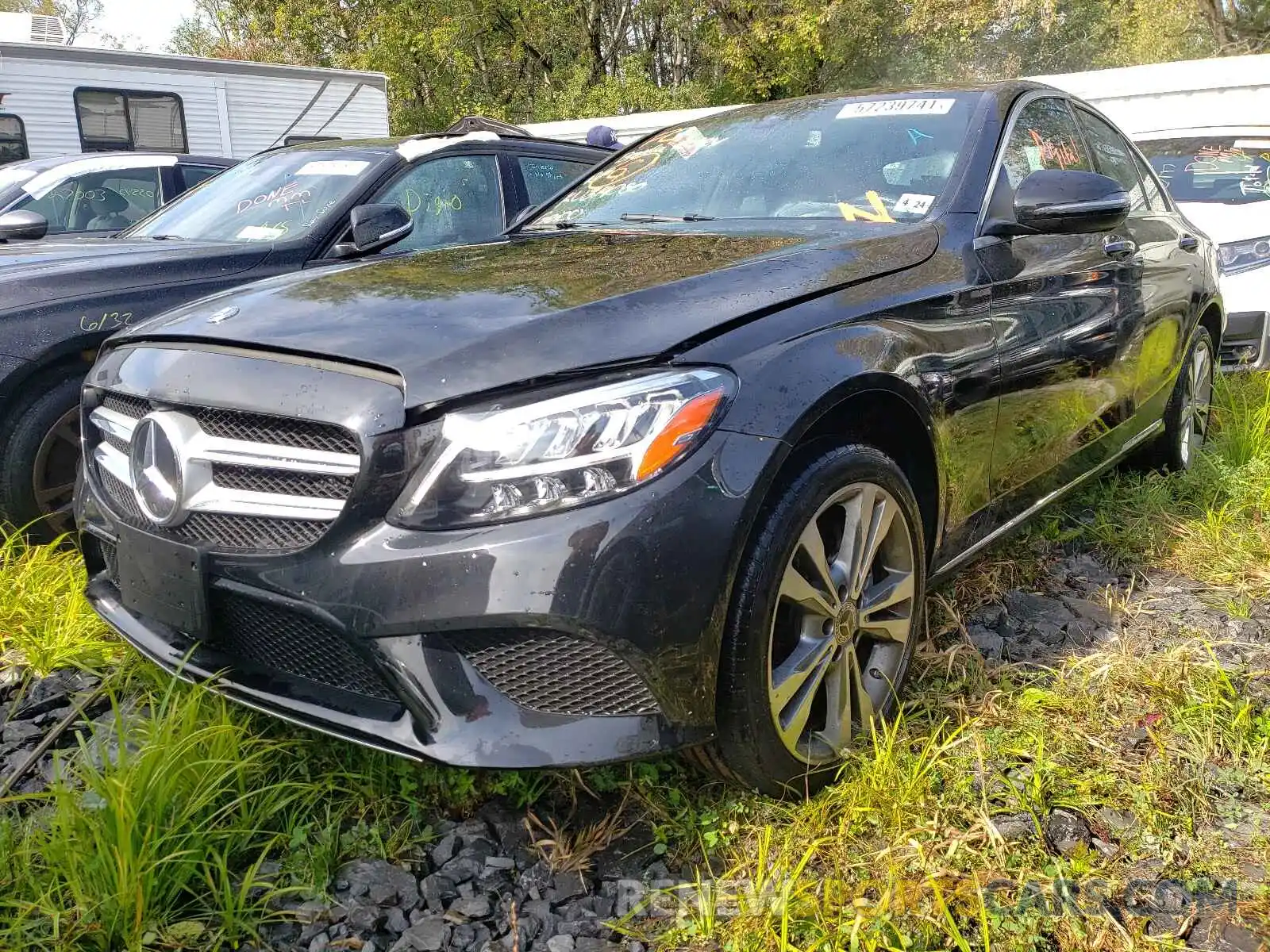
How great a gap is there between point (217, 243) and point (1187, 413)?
3996 mm

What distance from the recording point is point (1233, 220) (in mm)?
5938

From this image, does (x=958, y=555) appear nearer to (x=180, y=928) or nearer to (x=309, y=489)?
(x=309, y=489)

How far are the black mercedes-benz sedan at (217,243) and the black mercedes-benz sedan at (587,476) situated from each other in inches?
39.0

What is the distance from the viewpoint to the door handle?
9.95 feet

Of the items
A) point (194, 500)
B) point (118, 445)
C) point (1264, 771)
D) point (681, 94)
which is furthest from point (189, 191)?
point (681, 94)

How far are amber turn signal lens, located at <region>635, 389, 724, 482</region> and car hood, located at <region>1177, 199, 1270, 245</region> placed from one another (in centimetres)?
531

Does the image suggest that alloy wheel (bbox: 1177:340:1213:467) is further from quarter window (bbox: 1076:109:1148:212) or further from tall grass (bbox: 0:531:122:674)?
tall grass (bbox: 0:531:122:674)

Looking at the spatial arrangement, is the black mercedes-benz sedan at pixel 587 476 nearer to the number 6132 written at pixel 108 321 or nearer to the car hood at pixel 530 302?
the car hood at pixel 530 302

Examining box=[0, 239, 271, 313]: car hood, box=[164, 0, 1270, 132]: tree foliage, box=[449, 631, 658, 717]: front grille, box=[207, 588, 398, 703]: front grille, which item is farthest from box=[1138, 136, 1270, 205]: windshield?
box=[164, 0, 1270, 132]: tree foliage

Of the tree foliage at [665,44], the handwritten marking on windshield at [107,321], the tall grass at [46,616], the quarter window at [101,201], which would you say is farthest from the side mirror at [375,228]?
the tree foliage at [665,44]

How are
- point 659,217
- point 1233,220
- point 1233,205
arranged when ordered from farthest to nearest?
point 1233,205
point 1233,220
point 659,217

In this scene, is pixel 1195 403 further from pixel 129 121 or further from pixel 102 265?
pixel 129 121

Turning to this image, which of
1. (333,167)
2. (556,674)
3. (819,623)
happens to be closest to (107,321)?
(333,167)

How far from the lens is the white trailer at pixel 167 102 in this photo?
10.5 meters
